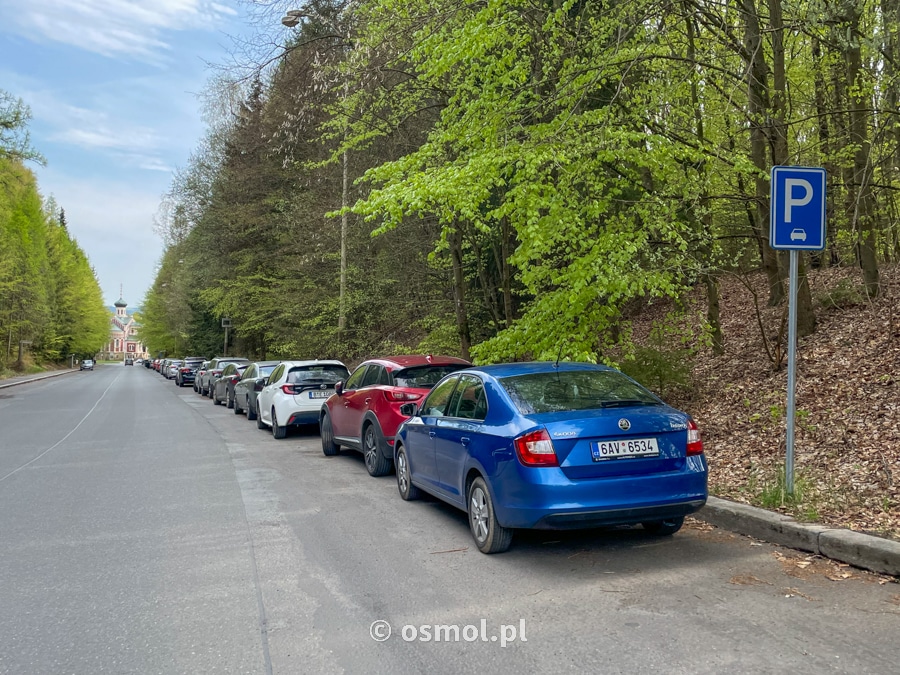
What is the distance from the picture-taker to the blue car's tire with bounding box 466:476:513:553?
5.68 metres

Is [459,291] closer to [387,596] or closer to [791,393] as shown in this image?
[791,393]

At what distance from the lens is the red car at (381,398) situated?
381 inches

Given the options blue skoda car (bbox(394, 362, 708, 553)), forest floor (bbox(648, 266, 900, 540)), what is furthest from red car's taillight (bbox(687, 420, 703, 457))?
forest floor (bbox(648, 266, 900, 540))

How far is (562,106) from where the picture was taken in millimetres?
10570

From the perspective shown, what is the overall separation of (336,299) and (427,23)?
1465 centimetres

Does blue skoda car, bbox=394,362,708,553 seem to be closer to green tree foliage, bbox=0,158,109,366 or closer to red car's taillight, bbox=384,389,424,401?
red car's taillight, bbox=384,389,424,401

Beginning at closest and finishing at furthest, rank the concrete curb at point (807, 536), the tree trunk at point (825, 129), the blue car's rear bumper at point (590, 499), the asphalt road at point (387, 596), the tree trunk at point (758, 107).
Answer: the asphalt road at point (387, 596)
the concrete curb at point (807, 536)
the blue car's rear bumper at point (590, 499)
the tree trunk at point (758, 107)
the tree trunk at point (825, 129)

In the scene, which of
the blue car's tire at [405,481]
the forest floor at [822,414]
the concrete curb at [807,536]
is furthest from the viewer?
the blue car's tire at [405,481]

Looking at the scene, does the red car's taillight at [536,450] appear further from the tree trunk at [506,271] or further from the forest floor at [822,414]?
the tree trunk at [506,271]

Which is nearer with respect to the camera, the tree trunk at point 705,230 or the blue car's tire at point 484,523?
the blue car's tire at point 484,523

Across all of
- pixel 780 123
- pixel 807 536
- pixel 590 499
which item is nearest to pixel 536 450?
pixel 590 499

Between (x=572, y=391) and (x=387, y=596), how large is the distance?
233cm

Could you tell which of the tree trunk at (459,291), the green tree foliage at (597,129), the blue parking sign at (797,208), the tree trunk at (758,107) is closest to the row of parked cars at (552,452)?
the green tree foliage at (597,129)

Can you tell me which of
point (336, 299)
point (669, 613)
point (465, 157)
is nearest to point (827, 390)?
point (465, 157)
